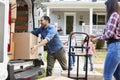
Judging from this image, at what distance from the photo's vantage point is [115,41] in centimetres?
601

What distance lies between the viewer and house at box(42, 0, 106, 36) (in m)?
32.5

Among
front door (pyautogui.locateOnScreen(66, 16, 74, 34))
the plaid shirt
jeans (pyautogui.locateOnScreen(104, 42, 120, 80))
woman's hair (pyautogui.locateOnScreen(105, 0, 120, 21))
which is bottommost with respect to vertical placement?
jeans (pyautogui.locateOnScreen(104, 42, 120, 80))

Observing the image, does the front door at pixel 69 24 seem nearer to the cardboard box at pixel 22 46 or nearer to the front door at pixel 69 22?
the front door at pixel 69 22

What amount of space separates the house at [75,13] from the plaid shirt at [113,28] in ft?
83.5

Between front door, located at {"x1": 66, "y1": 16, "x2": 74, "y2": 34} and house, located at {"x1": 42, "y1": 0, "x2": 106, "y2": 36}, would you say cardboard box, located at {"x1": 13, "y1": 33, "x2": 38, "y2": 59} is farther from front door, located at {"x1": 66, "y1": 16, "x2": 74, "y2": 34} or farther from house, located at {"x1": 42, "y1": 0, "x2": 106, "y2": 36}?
front door, located at {"x1": 66, "y1": 16, "x2": 74, "y2": 34}

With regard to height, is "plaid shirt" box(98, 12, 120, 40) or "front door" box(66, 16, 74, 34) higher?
"front door" box(66, 16, 74, 34)

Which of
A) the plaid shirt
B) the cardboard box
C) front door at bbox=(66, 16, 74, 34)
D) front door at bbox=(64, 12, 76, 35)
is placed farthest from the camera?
front door at bbox=(66, 16, 74, 34)

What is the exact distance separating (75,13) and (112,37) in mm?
28008

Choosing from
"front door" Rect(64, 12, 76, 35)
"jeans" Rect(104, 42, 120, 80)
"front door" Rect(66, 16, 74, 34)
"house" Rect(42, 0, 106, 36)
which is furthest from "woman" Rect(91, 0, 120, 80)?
"front door" Rect(66, 16, 74, 34)

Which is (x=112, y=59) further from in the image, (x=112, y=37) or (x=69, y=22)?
(x=69, y=22)

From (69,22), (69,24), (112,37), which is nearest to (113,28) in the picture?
(112,37)

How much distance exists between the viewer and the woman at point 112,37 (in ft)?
19.4

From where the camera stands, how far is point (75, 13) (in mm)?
33906

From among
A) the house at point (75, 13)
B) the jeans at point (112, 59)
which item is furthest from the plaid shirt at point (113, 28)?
the house at point (75, 13)
